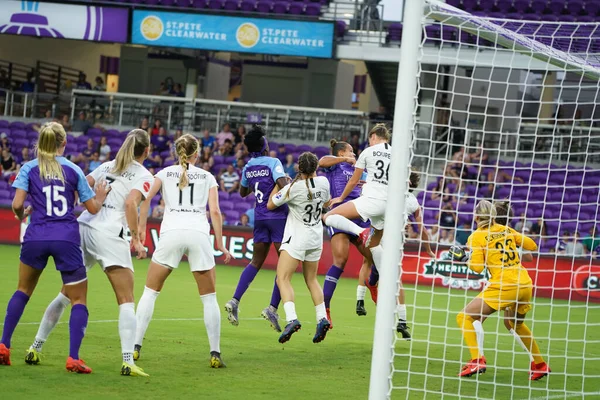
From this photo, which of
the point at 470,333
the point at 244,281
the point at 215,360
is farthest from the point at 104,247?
the point at 470,333

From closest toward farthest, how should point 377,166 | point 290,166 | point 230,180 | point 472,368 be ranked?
point 472,368
point 377,166
point 290,166
point 230,180

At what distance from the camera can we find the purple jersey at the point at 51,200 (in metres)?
6.83

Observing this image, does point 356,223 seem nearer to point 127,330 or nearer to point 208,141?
point 127,330

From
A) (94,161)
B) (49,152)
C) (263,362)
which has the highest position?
(49,152)

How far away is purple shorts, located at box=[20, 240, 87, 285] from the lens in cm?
682

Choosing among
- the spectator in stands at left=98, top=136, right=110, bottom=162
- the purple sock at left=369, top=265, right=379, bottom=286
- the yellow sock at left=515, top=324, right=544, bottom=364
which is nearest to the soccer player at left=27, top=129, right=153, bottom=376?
the yellow sock at left=515, top=324, right=544, bottom=364

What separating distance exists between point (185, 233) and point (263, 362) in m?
1.53

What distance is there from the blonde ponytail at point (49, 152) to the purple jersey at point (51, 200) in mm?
39

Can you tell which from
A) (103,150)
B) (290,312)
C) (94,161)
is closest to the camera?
(290,312)

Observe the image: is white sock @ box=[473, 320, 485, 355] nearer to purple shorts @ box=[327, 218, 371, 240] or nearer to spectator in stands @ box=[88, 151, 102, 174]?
purple shorts @ box=[327, 218, 371, 240]

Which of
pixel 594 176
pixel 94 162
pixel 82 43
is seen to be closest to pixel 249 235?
pixel 94 162

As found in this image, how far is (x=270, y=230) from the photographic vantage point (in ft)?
32.4

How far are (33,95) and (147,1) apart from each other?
4.60m

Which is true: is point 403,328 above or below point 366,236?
below
